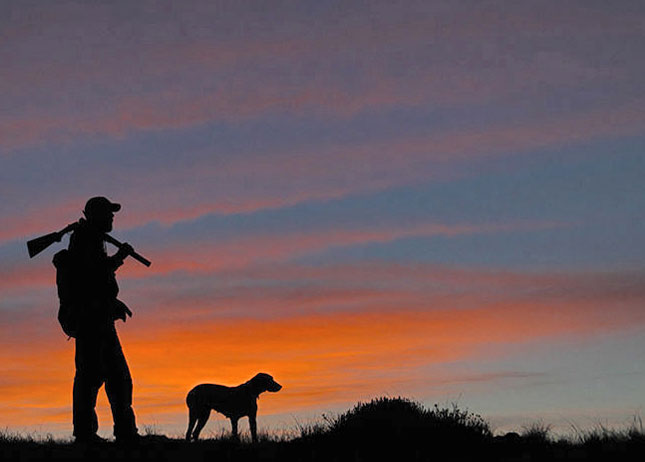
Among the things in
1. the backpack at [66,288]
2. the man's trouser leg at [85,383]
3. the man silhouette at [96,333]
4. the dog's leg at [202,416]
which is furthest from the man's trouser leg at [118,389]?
the dog's leg at [202,416]

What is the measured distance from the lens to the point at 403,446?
13.8 metres

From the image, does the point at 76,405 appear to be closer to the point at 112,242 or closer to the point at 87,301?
the point at 87,301

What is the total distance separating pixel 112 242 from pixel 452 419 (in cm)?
678

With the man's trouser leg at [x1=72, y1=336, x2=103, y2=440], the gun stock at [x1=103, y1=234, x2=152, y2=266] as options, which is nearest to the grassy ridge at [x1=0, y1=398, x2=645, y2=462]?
the man's trouser leg at [x1=72, y1=336, x2=103, y2=440]

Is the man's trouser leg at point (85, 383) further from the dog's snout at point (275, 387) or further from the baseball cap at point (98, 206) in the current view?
the dog's snout at point (275, 387)

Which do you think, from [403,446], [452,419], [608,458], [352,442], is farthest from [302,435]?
[608,458]

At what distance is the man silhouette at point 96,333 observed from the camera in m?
13.2

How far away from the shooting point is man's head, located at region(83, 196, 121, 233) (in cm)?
1334

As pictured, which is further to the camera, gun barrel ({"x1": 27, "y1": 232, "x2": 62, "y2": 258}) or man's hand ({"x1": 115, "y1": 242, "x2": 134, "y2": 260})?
man's hand ({"x1": 115, "y1": 242, "x2": 134, "y2": 260})

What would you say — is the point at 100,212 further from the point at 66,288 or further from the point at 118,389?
the point at 118,389

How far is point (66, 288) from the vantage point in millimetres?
13133

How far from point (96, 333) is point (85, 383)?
75 centimetres

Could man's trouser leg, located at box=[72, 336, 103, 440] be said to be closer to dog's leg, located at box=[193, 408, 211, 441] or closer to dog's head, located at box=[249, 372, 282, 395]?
dog's leg, located at box=[193, 408, 211, 441]

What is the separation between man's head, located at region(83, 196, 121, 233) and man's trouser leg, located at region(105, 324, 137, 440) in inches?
62.8
